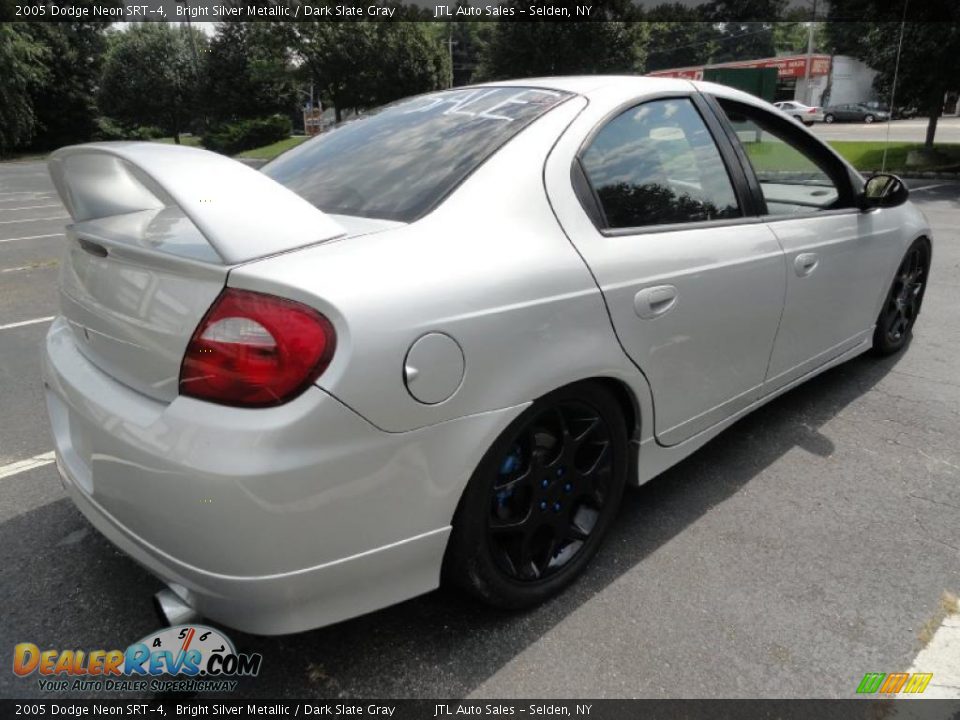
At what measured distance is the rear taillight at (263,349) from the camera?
1496mm

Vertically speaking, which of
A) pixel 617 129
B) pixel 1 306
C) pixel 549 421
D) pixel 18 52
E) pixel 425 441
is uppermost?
pixel 18 52

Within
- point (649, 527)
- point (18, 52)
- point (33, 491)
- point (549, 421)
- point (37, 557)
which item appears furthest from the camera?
point (18, 52)

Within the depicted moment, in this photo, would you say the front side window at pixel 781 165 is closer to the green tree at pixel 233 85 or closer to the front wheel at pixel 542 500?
the front wheel at pixel 542 500

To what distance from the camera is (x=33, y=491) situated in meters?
2.85

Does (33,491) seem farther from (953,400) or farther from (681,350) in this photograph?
(953,400)

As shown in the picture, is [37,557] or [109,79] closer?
[37,557]

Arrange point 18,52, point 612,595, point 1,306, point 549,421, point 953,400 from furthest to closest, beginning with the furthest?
point 18,52 < point 1,306 < point 953,400 < point 612,595 < point 549,421

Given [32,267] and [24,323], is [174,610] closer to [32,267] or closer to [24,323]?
[24,323]

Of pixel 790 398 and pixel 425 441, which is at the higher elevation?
pixel 425 441

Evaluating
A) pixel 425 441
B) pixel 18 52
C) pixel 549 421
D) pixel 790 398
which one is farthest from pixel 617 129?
pixel 18 52

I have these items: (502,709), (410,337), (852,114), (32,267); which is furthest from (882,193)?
(852,114)

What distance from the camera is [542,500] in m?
2.08

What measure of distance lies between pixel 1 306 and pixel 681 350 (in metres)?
6.10

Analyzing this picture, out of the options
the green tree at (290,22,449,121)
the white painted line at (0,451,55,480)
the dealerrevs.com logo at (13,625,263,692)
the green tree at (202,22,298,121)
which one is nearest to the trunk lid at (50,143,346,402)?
the dealerrevs.com logo at (13,625,263,692)
